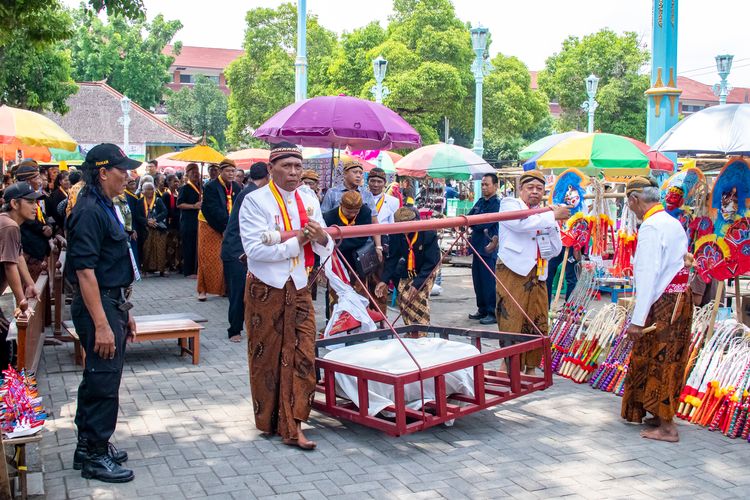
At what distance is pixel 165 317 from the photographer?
8102 mm

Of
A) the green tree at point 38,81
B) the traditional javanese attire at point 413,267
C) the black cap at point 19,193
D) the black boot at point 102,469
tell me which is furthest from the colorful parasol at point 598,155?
the green tree at point 38,81

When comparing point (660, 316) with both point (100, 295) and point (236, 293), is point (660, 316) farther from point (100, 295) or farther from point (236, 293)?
point (236, 293)

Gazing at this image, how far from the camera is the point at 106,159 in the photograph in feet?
14.9

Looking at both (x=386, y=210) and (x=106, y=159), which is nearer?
(x=106, y=159)

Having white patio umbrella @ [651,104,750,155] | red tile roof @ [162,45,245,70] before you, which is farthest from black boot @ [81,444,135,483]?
red tile roof @ [162,45,245,70]

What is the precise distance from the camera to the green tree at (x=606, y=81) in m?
43.5

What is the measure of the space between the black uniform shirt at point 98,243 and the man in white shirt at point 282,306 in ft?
2.72

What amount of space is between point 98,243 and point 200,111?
53.6 meters

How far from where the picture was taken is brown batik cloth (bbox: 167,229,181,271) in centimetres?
1451

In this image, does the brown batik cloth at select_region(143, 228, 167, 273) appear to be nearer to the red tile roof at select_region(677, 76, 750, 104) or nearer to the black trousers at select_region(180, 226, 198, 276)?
the black trousers at select_region(180, 226, 198, 276)

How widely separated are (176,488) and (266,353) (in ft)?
3.47

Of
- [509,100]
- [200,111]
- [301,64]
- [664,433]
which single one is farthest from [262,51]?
[664,433]

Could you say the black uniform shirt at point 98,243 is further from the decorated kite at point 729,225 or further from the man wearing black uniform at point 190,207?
the man wearing black uniform at point 190,207

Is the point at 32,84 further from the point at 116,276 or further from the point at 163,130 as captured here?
the point at 163,130
